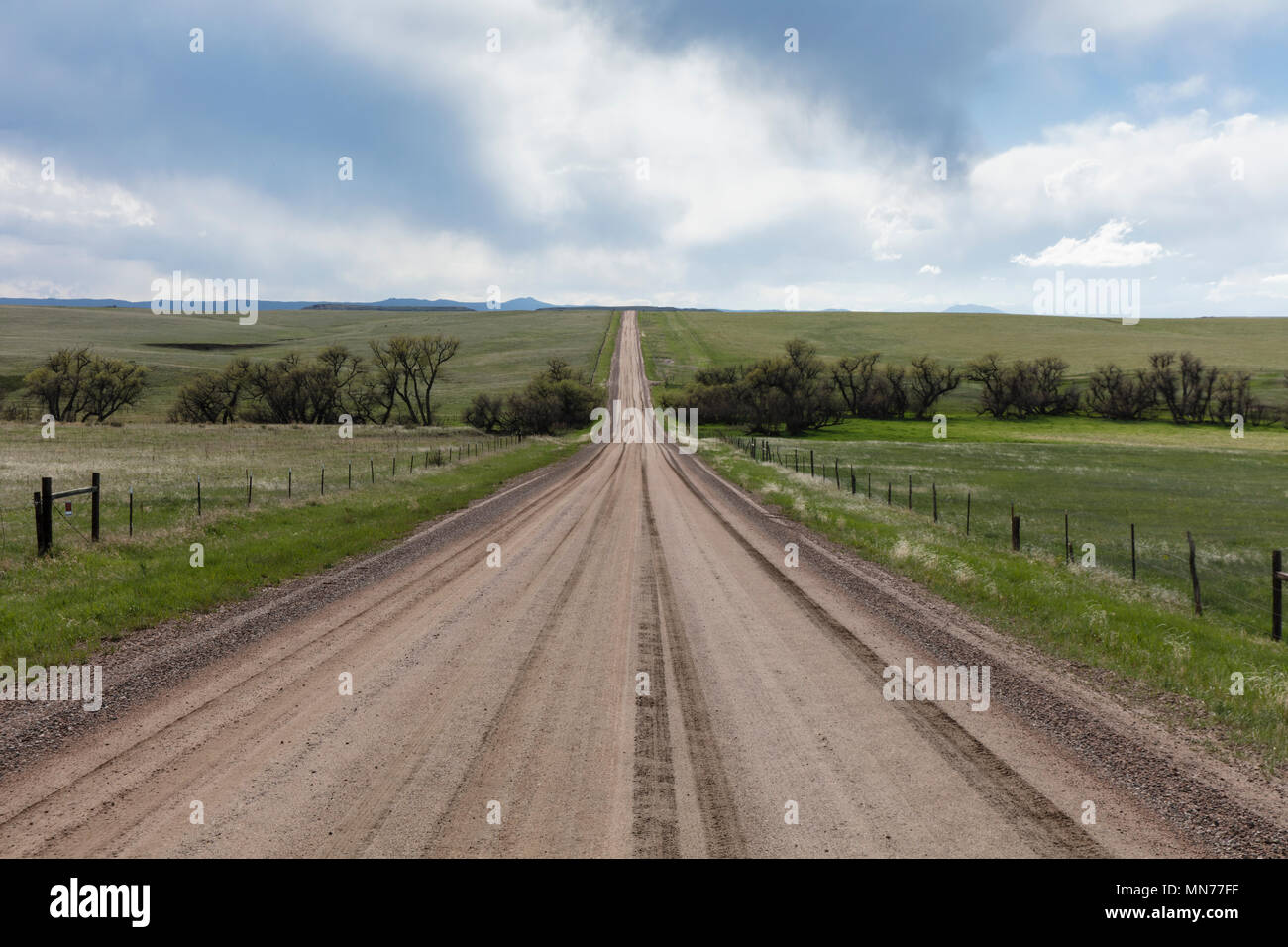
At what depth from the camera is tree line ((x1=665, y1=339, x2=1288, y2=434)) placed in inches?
3408

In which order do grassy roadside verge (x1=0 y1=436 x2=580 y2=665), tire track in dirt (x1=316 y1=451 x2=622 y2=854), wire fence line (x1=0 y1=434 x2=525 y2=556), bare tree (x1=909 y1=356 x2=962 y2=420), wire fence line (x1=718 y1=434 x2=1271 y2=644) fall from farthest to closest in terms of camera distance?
bare tree (x1=909 y1=356 x2=962 y2=420), wire fence line (x1=718 y1=434 x2=1271 y2=644), wire fence line (x1=0 y1=434 x2=525 y2=556), grassy roadside verge (x1=0 y1=436 x2=580 y2=665), tire track in dirt (x1=316 y1=451 x2=622 y2=854)

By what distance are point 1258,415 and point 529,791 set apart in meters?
110

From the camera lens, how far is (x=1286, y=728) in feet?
23.6

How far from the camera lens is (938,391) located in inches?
3984

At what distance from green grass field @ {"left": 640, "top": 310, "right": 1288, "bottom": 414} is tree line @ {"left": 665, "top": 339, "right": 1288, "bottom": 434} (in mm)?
5165

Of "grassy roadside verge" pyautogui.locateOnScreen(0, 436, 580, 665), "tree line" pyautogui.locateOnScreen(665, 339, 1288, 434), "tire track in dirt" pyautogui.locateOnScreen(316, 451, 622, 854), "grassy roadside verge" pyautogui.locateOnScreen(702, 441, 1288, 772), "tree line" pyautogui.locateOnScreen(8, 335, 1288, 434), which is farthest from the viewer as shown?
"tree line" pyautogui.locateOnScreen(665, 339, 1288, 434)

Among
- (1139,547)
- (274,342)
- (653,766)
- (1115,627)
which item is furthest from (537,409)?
(274,342)

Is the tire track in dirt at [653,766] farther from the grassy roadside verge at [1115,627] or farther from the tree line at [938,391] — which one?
the tree line at [938,391]

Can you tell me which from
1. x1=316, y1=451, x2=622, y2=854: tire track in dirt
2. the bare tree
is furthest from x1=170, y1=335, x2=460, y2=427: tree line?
x1=316, y1=451, x2=622, y2=854: tire track in dirt

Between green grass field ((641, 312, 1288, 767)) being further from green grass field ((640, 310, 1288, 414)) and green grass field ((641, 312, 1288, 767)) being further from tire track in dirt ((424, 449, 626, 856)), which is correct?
green grass field ((640, 310, 1288, 414))

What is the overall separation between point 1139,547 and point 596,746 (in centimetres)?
2486

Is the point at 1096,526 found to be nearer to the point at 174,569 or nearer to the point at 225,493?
the point at 174,569

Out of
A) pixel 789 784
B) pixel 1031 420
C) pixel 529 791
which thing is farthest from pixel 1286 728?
pixel 1031 420
